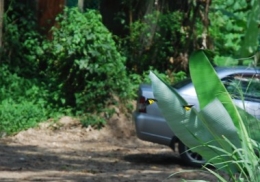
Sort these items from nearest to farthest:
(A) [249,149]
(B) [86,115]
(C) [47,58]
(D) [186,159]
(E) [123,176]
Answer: (A) [249,149]
(E) [123,176]
(D) [186,159]
(B) [86,115]
(C) [47,58]

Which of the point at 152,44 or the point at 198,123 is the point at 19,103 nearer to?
the point at 152,44

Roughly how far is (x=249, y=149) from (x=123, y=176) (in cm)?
651

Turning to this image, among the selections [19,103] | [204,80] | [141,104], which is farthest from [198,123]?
[19,103]

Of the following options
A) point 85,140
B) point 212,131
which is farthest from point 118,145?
point 212,131

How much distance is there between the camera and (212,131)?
6.39 meters

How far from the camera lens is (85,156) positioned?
1491 centimetres

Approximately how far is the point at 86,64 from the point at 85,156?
3.39 metres

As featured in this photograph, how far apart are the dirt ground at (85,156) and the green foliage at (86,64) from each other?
67 centimetres

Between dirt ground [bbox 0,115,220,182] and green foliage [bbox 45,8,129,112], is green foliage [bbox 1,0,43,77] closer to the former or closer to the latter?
green foliage [bbox 45,8,129,112]

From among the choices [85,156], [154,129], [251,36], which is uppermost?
[251,36]

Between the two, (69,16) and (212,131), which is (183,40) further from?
(212,131)

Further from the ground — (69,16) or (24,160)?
(69,16)

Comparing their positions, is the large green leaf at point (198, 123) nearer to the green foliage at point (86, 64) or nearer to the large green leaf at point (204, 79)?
the large green leaf at point (204, 79)

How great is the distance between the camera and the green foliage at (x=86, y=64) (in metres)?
17.9
